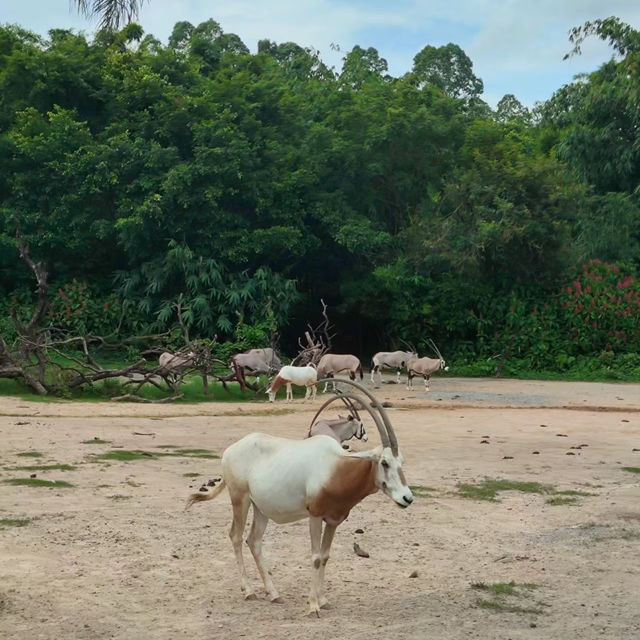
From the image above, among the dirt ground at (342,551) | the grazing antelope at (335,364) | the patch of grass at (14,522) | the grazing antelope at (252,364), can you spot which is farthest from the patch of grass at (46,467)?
the grazing antelope at (335,364)

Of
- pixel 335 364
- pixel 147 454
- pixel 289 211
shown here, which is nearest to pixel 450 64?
pixel 289 211

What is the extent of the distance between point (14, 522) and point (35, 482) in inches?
63.7

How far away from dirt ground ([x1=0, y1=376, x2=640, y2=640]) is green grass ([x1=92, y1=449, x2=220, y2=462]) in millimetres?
171

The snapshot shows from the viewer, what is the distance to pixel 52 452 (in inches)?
427

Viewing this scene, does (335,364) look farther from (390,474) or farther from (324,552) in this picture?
(390,474)

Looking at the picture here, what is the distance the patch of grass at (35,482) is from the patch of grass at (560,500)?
456cm

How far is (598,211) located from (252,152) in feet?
38.5

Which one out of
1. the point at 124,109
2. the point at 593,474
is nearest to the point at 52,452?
the point at 593,474

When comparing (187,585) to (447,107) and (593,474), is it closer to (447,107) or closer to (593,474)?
(593,474)

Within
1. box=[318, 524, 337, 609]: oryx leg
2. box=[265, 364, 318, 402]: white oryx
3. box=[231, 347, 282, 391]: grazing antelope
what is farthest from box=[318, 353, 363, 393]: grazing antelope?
box=[318, 524, 337, 609]: oryx leg

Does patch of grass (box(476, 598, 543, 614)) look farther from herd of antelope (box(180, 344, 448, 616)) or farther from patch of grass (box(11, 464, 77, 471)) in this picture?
patch of grass (box(11, 464, 77, 471))

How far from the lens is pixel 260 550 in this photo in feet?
19.3

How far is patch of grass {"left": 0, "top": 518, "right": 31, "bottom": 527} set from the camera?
24.0ft

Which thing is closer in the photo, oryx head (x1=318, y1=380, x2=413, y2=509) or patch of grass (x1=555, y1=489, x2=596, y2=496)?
oryx head (x1=318, y1=380, x2=413, y2=509)
